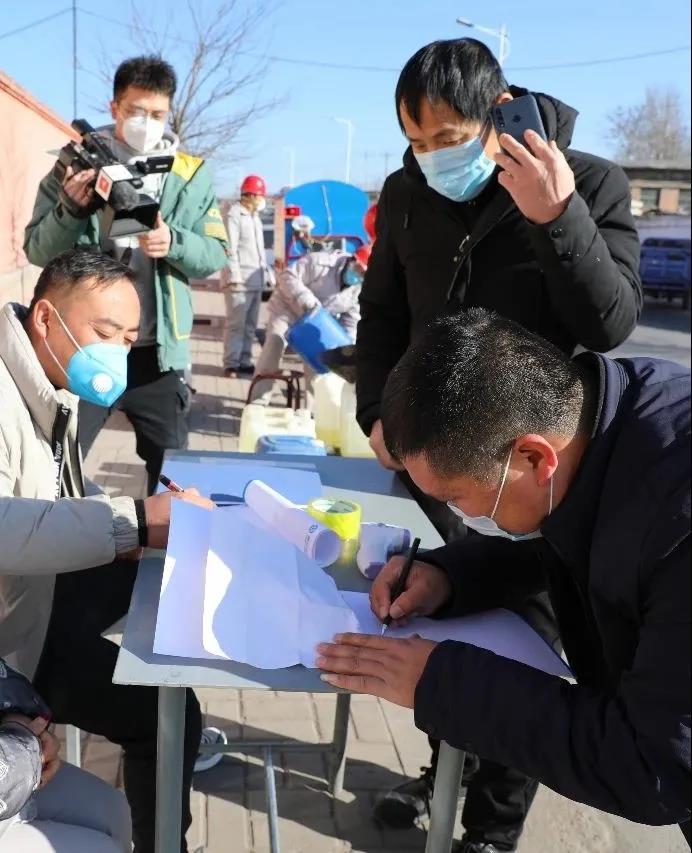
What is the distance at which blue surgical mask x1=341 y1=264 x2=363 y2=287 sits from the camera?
20.8ft

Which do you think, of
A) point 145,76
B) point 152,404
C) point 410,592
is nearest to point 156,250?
point 152,404

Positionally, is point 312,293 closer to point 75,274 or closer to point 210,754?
point 210,754

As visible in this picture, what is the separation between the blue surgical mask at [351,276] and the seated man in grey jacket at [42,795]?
5.12 meters

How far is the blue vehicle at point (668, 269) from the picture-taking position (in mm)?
20641

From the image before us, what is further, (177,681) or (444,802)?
(444,802)

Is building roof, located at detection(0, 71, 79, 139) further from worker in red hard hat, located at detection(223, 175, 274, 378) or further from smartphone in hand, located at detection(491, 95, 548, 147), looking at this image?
smartphone in hand, located at detection(491, 95, 548, 147)

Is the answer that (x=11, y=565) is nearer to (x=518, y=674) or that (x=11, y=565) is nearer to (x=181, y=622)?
(x=181, y=622)

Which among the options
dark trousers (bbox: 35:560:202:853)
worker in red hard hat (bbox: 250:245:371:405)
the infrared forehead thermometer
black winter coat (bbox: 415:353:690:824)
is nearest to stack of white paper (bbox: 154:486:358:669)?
the infrared forehead thermometer

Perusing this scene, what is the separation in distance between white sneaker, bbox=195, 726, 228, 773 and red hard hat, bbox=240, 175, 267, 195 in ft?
20.7

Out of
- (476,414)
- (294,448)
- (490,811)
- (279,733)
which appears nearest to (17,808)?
(476,414)

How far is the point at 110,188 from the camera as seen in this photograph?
2666 mm

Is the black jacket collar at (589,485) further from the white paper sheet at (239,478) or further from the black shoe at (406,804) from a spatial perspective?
the black shoe at (406,804)

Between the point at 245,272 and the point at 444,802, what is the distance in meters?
6.65

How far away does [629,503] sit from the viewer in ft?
3.40
